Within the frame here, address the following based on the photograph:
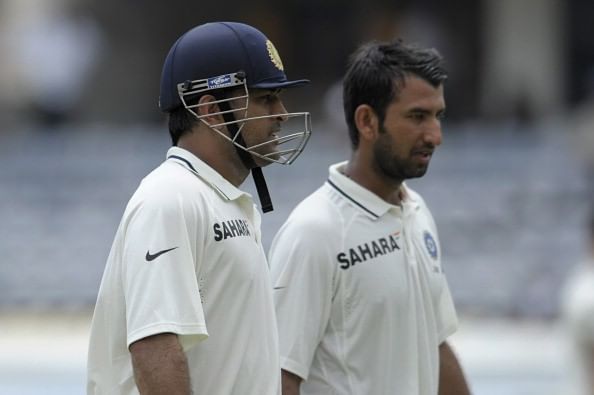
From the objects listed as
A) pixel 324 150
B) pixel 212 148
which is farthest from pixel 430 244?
pixel 324 150

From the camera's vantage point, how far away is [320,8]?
20.3 meters

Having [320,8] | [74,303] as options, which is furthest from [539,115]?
[74,303]

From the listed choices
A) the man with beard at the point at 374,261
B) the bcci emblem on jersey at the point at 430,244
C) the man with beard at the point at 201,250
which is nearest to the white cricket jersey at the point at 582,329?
the man with beard at the point at 374,261

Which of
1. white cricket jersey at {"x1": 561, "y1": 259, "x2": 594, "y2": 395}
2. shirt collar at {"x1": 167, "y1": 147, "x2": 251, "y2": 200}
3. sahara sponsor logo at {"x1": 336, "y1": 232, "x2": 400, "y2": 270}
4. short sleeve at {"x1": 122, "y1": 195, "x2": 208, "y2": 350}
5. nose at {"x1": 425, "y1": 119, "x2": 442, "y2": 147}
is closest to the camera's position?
short sleeve at {"x1": 122, "y1": 195, "x2": 208, "y2": 350}

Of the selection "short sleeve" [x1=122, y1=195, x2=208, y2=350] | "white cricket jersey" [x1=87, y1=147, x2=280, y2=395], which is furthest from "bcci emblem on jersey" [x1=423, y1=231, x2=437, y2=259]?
"short sleeve" [x1=122, y1=195, x2=208, y2=350]

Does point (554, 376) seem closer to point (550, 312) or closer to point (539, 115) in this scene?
point (550, 312)

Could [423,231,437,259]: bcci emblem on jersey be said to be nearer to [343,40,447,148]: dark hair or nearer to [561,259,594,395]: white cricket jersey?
[343,40,447,148]: dark hair

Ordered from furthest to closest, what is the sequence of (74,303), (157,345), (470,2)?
(470,2)
(74,303)
(157,345)

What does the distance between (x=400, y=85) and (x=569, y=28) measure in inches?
561

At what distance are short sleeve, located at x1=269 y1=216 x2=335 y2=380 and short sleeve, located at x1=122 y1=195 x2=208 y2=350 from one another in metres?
1.03

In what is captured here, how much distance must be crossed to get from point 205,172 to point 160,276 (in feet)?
1.26

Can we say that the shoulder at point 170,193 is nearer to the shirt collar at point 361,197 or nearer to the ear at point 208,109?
the ear at point 208,109

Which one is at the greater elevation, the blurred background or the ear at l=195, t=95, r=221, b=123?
the ear at l=195, t=95, r=221, b=123

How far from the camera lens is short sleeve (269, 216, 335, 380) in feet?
14.4
